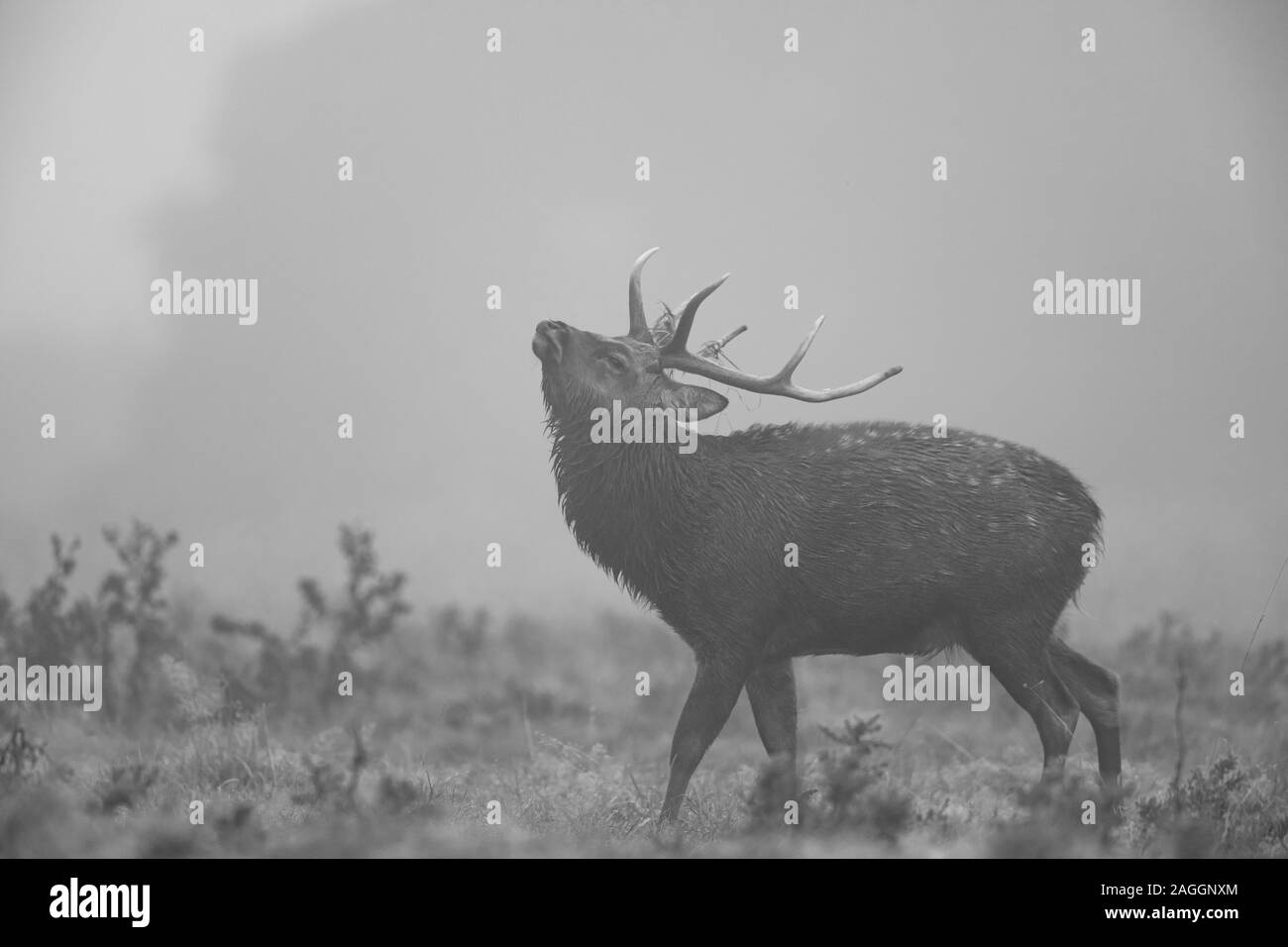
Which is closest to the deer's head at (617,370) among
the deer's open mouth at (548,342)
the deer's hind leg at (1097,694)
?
the deer's open mouth at (548,342)

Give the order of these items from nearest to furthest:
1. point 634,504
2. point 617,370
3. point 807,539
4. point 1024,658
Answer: point 1024,658 → point 807,539 → point 634,504 → point 617,370

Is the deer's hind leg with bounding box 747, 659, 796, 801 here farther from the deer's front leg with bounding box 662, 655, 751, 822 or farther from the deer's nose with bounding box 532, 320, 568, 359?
the deer's nose with bounding box 532, 320, 568, 359

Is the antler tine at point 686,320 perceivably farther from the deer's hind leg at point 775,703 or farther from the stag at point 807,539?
the deer's hind leg at point 775,703

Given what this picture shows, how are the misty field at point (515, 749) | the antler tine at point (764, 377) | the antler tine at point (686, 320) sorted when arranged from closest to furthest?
the misty field at point (515, 749) → the antler tine at point (764, 377) → the antler tine at point (686, 320)

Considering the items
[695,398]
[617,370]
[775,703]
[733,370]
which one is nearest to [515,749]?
[775,703]

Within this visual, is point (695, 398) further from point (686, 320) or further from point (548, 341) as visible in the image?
point (548, 341)

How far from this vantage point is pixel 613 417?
31.3ft

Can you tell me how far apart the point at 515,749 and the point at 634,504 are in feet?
12.9

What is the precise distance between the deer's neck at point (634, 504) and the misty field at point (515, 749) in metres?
1.37

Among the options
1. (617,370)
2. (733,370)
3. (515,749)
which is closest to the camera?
(617,370)

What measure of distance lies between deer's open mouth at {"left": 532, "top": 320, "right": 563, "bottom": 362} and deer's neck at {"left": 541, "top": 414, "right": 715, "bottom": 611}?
50cm

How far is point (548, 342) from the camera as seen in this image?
9.41 meters

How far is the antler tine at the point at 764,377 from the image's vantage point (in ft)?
30.1
